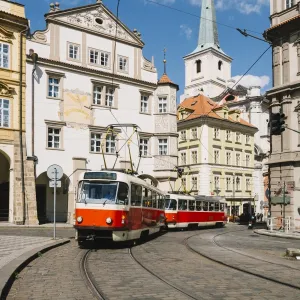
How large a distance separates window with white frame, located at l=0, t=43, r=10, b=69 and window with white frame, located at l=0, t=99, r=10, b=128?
2.29m

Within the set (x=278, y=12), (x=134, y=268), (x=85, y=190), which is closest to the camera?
(x=134, y=268)

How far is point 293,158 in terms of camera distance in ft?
95.5

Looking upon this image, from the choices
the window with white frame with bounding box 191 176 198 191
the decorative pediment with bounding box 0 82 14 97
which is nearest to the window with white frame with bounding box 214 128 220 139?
the window with white frame with bounding box 191 176 198 191

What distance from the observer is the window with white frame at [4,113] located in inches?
1158

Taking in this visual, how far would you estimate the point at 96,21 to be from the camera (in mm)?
35500

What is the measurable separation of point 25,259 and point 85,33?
1020 inches

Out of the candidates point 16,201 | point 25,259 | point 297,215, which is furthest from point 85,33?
point 25,259

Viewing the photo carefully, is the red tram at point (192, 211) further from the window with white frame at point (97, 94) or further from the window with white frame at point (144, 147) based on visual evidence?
the window with white frame at point (97, 94)

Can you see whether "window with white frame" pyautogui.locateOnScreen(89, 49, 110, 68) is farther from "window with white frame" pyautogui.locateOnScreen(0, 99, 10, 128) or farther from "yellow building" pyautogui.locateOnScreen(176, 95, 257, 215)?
"yellow building" pyautogui.locateOnScreen(176, 95, 257, 215)

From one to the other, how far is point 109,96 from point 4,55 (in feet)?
28.7

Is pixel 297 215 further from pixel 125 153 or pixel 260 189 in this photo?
pixel 260 189

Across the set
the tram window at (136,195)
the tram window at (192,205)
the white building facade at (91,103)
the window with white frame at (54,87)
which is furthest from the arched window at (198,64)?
the tram window at (136,195)

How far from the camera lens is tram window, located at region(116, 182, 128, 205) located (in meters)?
16.0

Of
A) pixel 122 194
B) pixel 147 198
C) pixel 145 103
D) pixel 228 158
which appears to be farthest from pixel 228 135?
pixel 122 194
